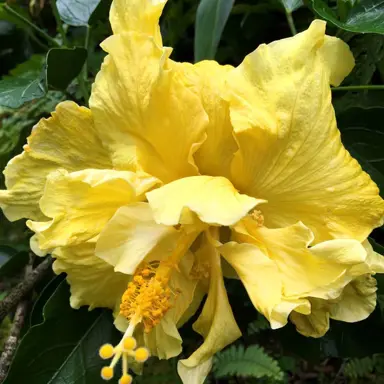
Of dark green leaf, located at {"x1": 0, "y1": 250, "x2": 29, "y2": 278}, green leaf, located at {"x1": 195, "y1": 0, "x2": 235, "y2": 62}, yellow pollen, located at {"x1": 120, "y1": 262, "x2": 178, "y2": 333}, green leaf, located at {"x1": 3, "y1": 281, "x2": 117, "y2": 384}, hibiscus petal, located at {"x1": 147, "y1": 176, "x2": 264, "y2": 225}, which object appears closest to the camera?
hibiscus petal, located at {"x1": 147, "y1": 176, "x2": 264, "y2": 225}

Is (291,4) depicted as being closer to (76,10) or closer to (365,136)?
(365,136)

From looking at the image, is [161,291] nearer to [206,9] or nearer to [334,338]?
[334,338]

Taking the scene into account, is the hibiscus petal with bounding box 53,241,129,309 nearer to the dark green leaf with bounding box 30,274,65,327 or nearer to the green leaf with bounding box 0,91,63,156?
the dark green leaf with bounding box 30,274,65,327

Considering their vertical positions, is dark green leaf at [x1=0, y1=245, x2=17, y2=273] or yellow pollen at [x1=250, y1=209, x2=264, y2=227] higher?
yellow pollen at [x1=250, y1=209, x2=264, y2=227]

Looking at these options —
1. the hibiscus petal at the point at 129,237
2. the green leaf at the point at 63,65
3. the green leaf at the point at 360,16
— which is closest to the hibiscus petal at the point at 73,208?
the hibiscus petal at the point at 129,237

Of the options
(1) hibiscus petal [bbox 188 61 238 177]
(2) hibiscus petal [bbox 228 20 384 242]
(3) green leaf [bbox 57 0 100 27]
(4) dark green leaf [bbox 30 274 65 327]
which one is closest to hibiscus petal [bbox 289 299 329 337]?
(2) hibiscus petal [bbox 228 20 384 242]

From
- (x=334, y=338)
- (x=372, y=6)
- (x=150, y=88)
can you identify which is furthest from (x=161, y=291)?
(x=372, y=6)

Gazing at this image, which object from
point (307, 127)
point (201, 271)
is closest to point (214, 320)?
point (201, 271)
